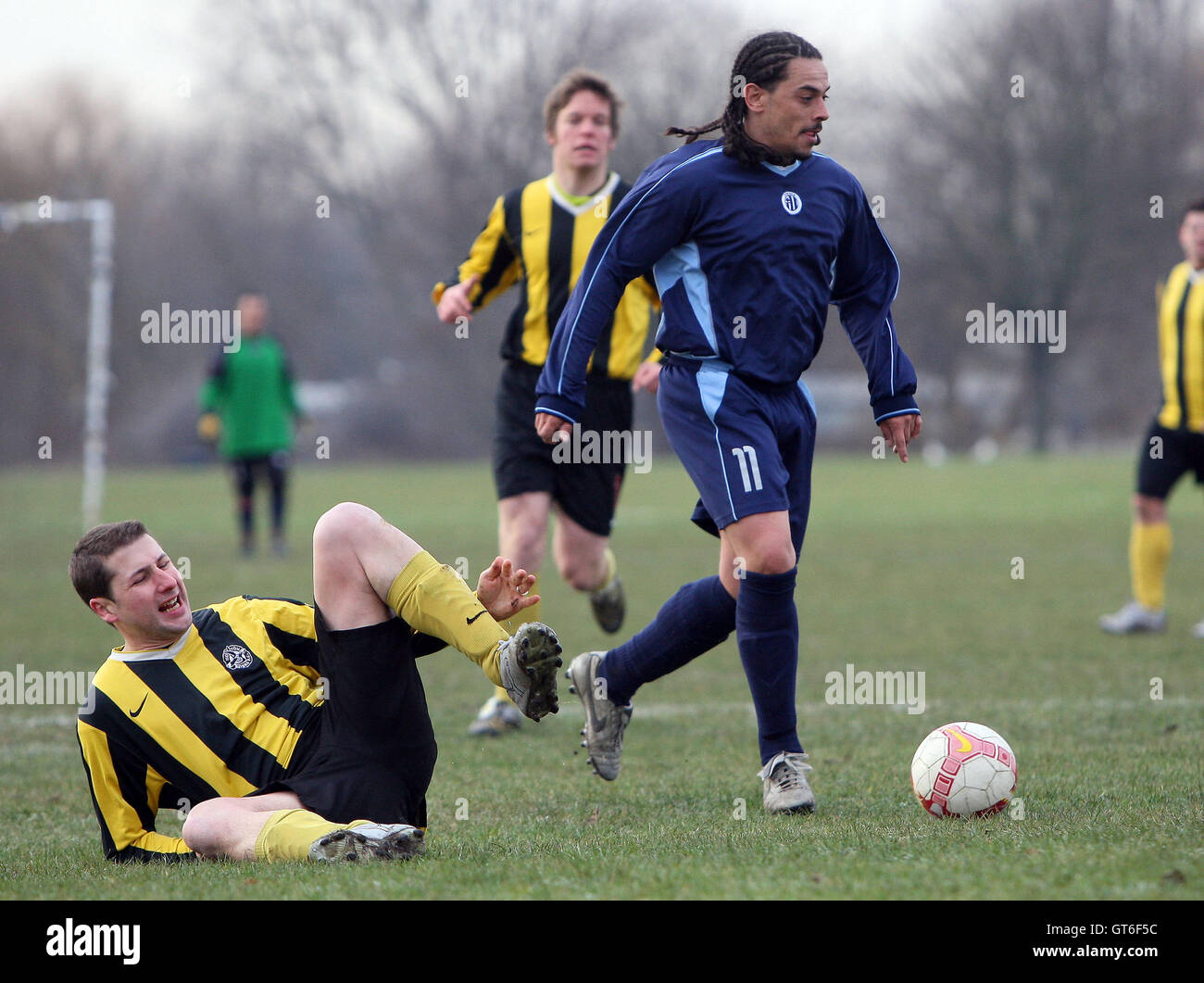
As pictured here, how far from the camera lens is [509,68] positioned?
37.3 m

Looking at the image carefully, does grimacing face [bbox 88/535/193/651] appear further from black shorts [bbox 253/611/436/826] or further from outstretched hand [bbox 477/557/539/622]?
outstretched hand [bbox 477/557/539/622]

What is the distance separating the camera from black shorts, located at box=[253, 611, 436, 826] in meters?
3.42

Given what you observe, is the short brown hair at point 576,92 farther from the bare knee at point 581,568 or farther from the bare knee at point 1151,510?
the bare knee at point 1151,510

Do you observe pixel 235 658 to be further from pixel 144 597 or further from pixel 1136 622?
pixel 1136 622

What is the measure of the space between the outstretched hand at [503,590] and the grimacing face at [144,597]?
29.3 inches

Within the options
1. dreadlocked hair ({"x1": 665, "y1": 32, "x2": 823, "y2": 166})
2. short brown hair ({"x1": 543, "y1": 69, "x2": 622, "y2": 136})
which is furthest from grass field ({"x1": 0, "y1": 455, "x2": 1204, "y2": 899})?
short brown hair ({"x1": 543, "y1": 69, "x2": 622, "y2": 136})

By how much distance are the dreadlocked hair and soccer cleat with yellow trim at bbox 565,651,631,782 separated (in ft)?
5.24

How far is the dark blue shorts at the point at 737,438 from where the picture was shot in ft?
13.2

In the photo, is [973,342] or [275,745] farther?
[973,342]

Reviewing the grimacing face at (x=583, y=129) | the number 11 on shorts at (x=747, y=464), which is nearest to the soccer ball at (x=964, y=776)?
the number 11 on shorts at (x=747, y=464)
